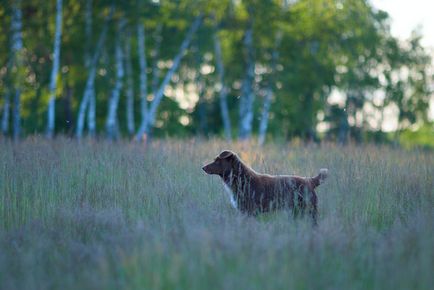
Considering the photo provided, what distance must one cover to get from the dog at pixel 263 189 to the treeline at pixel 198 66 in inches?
442

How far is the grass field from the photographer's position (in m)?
6.18

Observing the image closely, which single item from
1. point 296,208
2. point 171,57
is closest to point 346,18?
point 171,57

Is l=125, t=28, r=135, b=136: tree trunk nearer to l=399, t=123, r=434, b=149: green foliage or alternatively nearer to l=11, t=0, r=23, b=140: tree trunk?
l=11, t=0, r=23, b=140: tree trunk

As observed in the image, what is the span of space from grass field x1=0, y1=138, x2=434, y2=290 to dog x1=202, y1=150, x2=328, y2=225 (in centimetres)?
22

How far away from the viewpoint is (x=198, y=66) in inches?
1428

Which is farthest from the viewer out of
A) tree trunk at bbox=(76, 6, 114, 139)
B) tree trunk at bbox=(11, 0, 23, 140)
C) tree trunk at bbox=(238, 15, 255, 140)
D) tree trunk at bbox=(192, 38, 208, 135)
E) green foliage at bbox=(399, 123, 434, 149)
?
green foliage at bbox=(399, 123, 434, 149)

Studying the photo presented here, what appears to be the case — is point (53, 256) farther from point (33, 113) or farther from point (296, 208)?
point (33, 113)

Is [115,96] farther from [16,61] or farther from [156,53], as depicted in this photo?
[16,61]

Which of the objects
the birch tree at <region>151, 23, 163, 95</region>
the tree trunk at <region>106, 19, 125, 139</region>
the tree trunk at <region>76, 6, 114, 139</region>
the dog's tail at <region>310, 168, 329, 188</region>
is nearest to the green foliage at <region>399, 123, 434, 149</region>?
the birch tree at <region>151, 23, 163, 95</region>

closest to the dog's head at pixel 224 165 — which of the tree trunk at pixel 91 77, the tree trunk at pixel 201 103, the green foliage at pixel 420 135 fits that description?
the tree trunk at pixel 91 77

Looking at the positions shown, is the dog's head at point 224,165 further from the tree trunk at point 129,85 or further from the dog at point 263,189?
the tree trunk at point 129,85

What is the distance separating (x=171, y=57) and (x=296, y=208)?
24.9 m

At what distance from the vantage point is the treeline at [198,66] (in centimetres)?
2636

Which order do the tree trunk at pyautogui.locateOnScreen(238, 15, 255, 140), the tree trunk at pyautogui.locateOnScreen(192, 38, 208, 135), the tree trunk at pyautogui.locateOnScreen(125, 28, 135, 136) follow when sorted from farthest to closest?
the tree trunk at pyautogui.locateOnScreen(192, 38, 208, 135)
the tree trunk at pyautogui.locateOnScreen(125, 28, 135, 136)
the tree trunk at pyautogui.locateOnScreen(238, 15, 255, 140)
